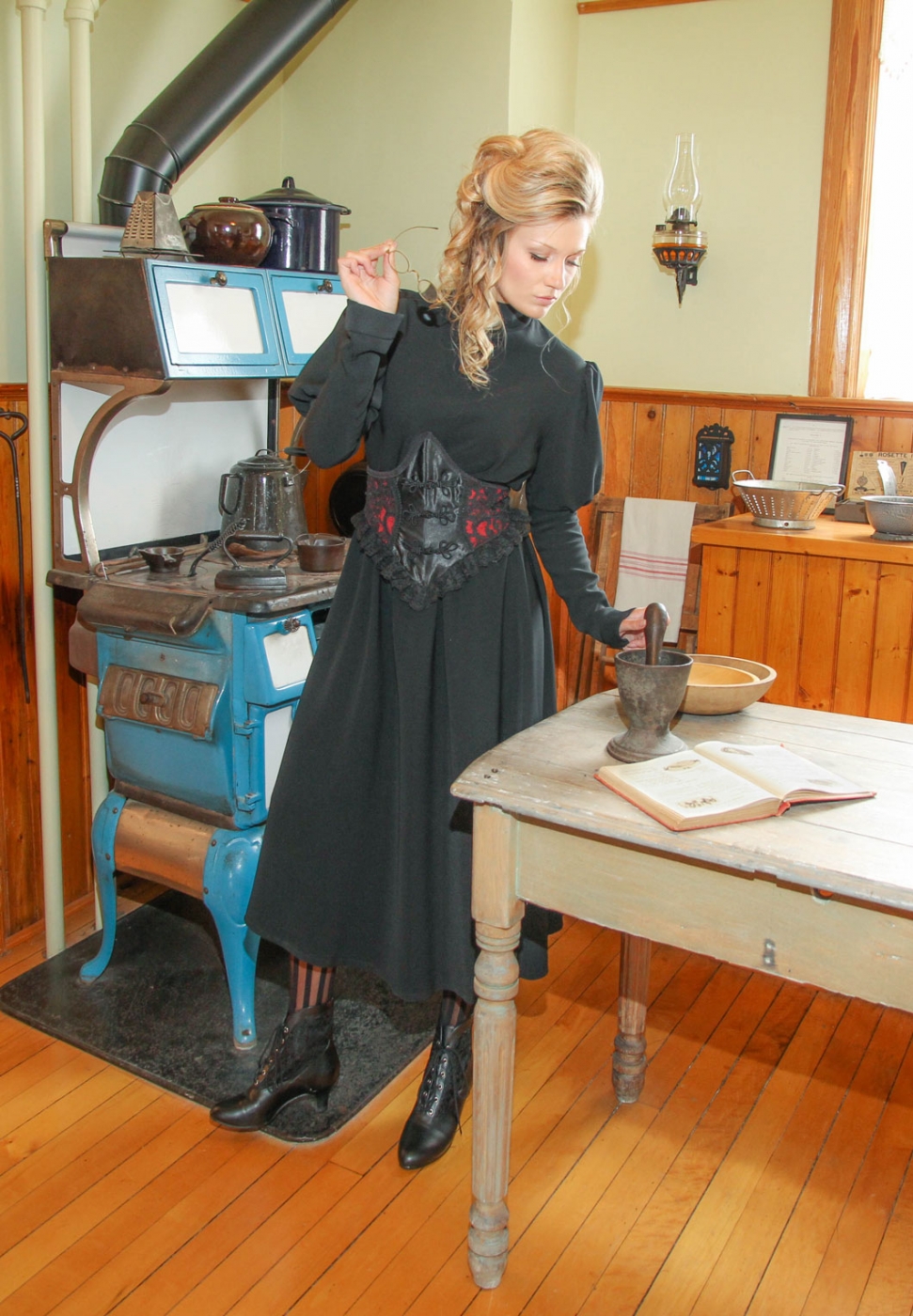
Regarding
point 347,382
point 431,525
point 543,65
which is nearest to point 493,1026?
point 431,525

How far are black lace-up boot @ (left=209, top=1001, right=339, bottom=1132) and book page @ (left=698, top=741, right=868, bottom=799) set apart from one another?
0.96 meters

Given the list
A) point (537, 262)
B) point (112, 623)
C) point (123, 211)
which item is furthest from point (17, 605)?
point (537, 262)

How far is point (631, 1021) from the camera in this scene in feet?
7.17

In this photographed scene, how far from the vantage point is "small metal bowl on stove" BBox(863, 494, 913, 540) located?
2.75m

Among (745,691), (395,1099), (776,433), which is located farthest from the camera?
(776,433)

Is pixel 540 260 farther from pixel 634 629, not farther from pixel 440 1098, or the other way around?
pixel 440 1098

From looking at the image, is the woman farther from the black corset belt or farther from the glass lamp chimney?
the glass lamp chimney

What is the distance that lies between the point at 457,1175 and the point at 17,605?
1573 mm

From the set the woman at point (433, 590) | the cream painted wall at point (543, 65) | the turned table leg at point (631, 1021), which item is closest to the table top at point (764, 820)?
the woman at point (433, 590)

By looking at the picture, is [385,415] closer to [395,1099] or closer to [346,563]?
[346,563]

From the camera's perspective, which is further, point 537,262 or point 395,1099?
point 395,1099

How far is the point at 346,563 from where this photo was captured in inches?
77.0

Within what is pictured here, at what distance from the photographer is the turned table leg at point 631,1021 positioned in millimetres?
2133

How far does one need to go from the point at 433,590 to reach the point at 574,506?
0.32 metres
